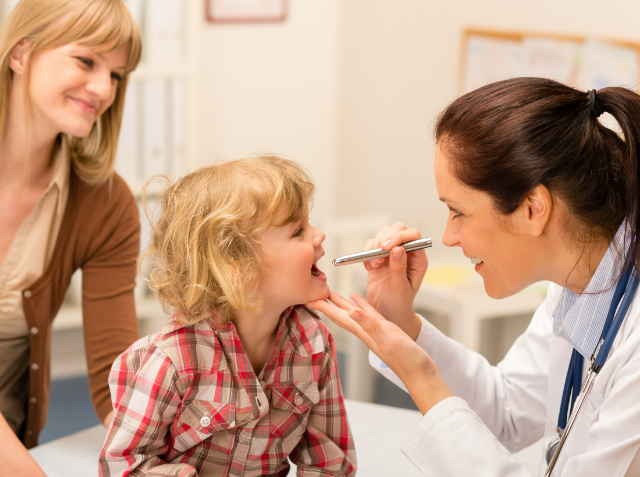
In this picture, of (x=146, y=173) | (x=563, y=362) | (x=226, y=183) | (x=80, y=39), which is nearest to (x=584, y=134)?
(x=563, y=362)

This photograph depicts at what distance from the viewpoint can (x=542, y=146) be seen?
1.08m

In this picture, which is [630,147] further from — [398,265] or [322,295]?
[322,295]

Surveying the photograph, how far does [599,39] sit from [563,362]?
197 centimetres

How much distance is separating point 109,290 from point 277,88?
7.58ft

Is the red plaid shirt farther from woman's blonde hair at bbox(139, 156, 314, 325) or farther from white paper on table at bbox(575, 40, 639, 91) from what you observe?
white paper on table at bbox(575, 40, 639, 91)

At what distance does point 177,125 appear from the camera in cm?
320

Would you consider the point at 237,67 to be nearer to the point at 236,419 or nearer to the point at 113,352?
the point at 113,352

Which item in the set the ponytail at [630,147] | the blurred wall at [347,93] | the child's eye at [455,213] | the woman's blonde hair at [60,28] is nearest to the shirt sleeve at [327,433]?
the child's eye at [455,213]

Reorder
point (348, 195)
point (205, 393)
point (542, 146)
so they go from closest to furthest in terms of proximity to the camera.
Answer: point (542, 146), point (205, 393), point (348, 195)

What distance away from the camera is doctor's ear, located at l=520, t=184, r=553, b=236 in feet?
3.61

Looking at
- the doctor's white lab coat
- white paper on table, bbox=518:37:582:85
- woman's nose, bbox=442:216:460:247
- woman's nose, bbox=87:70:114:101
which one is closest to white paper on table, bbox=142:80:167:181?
woman's nose, bbox=87:70:114:101

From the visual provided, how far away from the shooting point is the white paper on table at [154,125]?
3092 mm

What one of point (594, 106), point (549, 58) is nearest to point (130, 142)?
point (549, 58)

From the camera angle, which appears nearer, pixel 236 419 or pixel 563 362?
pixel 236 419
